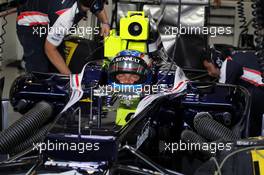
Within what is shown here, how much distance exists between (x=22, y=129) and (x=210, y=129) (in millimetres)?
1171

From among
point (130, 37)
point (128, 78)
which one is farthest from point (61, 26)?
point (128, 78)

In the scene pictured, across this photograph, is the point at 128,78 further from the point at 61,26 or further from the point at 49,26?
the point at 49,26

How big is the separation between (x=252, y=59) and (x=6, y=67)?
4415 millimetres

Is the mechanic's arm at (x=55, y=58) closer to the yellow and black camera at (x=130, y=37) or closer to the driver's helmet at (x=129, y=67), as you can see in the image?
the yellow and black camera at (x=130, y=37)

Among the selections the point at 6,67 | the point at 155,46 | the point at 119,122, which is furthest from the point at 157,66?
the point at 6,67

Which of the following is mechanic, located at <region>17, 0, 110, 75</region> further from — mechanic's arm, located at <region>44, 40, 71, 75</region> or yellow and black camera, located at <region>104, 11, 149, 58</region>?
yellow and black camera, located at <region>104, 11, 149, 58</region>

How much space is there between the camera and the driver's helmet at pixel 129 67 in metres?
3.20

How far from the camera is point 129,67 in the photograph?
320 centimetres

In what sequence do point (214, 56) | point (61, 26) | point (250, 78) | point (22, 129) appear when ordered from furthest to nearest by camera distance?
1. point (214, 56)
2. point (61, 26)
3. point (250, 78)
4. point (22, 129)

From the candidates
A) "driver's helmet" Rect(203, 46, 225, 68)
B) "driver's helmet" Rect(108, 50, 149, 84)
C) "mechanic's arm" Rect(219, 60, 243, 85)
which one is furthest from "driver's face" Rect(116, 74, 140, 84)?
"driver's helmet" Rect(203, 46, 225, 68)

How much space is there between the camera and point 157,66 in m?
3.80

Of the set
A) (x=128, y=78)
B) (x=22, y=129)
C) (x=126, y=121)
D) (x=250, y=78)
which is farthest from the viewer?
(x=250, y=78)

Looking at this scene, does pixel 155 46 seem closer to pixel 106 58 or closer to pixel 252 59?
pixel 106 58

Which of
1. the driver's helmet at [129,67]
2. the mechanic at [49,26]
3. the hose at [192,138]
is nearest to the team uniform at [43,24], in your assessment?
the mechanic at [49,26]
